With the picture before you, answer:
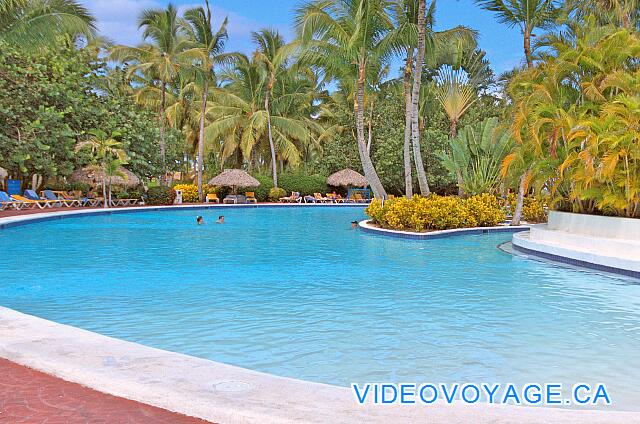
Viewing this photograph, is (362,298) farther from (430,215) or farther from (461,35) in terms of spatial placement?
(461,35)

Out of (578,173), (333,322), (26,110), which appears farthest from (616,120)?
(26,110)

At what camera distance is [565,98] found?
15.1m

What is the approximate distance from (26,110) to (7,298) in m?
22.6

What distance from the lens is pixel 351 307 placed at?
27.6ft

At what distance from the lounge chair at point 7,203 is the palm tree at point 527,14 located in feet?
66.5

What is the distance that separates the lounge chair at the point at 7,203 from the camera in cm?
2600

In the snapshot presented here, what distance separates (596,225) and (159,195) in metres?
25.8

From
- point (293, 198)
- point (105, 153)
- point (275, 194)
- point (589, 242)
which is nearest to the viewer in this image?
point (589, 242)

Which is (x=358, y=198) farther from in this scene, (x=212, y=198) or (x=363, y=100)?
(x=363, y=100)

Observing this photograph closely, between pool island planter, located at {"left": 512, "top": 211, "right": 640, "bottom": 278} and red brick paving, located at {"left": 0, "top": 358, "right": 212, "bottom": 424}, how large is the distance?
376 inches

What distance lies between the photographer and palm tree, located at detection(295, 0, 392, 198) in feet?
76.9

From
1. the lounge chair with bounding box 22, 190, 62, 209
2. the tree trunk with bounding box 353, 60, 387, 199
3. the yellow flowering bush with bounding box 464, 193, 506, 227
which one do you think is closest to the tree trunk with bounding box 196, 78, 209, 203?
the lounge chair with bounding box 22, 190, 62, 209

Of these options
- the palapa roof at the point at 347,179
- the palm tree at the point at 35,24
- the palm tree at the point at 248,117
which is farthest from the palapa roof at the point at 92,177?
the palapa roof at the point at 347,179

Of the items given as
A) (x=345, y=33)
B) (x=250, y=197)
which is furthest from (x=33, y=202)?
(x=345, y=33)
